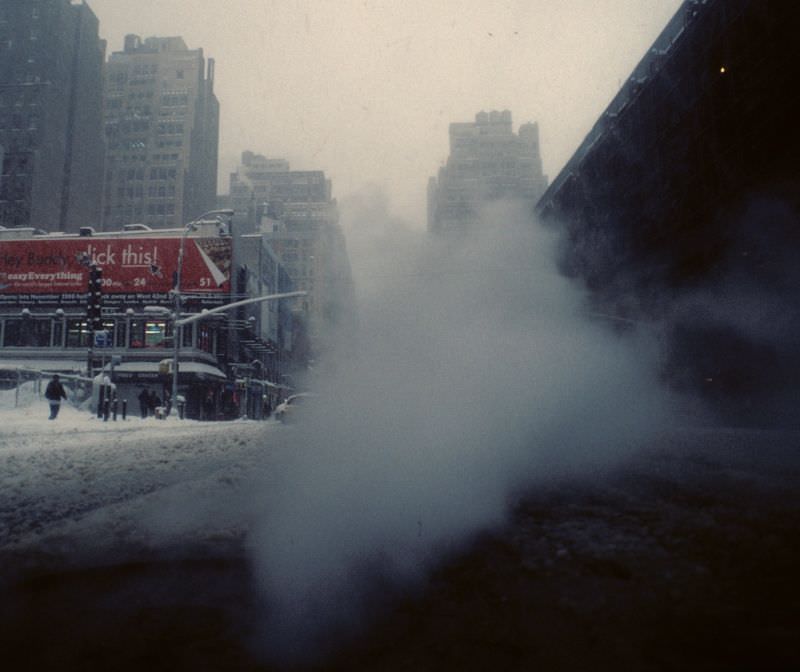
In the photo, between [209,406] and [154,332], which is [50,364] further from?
[209,406]

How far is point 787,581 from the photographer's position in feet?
7.36

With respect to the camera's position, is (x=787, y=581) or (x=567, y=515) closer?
(x=787, y=581)

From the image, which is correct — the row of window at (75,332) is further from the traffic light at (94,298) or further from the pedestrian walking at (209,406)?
the traffic light at (94,298)

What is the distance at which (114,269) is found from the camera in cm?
3053

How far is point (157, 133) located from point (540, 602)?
8819cm

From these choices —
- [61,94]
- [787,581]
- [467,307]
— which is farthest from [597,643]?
[61,94]

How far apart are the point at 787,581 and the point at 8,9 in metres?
86.6

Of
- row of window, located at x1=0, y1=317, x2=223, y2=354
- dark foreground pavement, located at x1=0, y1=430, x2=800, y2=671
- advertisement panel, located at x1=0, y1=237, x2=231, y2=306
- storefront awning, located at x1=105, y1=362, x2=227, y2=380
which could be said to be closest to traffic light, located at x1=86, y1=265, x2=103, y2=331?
storefront awning, located at x1=105, y1=362, x2=227, y2=380

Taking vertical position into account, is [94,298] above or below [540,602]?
above

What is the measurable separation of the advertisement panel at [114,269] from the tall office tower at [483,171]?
71.9 feet

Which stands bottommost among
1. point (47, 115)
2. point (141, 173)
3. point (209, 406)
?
point (209, 406)

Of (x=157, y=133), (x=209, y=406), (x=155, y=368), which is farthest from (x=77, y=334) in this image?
(x=157, y=133)

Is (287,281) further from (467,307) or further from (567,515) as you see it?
(567,515)

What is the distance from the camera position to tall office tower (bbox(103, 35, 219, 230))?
2977 inches
